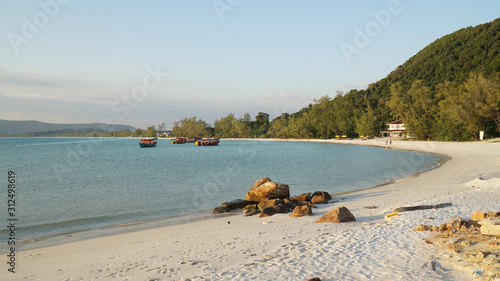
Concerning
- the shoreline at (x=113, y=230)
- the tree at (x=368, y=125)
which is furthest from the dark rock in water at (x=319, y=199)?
the tree at (x=368, y=125)

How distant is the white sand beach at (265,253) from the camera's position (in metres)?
6.45

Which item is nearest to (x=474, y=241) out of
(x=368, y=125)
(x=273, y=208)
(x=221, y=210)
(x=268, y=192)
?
(x=273, y=208)

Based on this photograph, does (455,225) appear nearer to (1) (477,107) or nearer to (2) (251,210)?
(2) (251,210)

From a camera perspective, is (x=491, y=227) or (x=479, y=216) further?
(x=479, y=216)

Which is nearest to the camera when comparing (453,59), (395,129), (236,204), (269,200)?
(269,200)

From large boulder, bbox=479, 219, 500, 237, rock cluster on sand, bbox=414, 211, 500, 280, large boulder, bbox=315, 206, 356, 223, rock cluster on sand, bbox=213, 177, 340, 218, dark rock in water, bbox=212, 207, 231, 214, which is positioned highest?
large boulder, bbox=479, 219, 500, 237

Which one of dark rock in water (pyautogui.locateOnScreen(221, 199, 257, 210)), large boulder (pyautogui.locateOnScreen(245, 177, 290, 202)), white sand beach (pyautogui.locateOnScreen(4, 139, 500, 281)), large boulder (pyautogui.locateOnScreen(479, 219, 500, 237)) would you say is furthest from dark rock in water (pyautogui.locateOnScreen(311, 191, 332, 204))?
large boulder (pyautogui.locateOnScreen(479, 219, 500, 237))

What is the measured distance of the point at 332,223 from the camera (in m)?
10.7

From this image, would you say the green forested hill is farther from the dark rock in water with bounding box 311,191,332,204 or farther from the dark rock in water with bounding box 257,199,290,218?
the dark rock in water with bounding box 257,199,290,218

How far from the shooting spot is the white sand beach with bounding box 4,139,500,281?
21.1 ft

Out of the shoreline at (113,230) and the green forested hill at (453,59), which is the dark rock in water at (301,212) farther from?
the green forested hill at (453,59)

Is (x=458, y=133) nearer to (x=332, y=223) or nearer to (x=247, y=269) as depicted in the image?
(x=332, y=223)

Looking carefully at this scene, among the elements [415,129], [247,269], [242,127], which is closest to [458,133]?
[415,129]

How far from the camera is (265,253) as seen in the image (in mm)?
7832
